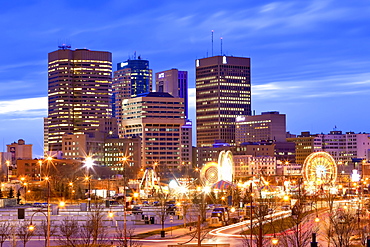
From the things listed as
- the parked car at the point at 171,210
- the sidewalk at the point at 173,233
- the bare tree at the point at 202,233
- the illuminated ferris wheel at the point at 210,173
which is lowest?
the sidewalk at the point at 173,233

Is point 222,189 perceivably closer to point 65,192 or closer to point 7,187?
point 65,192

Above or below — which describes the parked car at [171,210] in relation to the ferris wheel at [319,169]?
below

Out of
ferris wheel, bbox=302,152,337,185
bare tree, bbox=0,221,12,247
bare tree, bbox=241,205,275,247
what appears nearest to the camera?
bare tree, bbox=241,205,275,247

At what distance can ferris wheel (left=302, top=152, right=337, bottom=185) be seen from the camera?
141875 mm

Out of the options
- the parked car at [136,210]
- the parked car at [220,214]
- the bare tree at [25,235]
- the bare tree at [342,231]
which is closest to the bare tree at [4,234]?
the bare tree at [25,235]

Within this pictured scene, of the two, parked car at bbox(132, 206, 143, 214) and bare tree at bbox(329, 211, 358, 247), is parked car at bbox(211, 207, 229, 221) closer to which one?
parked car at bbox(132, 206, 143, 214)

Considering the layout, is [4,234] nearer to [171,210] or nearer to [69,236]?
[69,236]

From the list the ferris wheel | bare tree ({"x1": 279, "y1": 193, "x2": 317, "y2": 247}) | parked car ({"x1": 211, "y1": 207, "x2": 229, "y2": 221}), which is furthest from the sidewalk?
the ferris wheel

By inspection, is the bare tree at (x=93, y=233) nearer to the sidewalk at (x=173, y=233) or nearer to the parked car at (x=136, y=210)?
the sidewalk at (x=173, y=233)

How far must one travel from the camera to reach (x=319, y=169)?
143125mm

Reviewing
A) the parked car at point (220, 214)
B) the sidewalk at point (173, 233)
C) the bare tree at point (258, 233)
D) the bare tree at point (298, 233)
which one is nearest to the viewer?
the bare tree at point (258, 233)

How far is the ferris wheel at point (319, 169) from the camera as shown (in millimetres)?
141875

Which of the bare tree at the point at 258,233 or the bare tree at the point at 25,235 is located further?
the bare tree at the point at 25,235

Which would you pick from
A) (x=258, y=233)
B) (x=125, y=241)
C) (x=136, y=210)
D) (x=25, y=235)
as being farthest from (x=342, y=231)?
(x=136, y=210)
